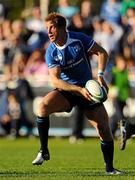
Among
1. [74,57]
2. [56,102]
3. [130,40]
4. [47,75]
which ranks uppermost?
[74,57]

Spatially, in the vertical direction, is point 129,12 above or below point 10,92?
above

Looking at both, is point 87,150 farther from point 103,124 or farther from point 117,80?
point 103,124

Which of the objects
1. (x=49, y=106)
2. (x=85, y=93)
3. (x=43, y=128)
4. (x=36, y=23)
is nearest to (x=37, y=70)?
(x=36, y=23)

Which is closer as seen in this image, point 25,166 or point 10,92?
point 25,166

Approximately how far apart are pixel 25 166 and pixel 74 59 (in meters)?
2.32

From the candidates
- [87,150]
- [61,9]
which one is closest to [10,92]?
[61,9]

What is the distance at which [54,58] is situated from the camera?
10352 millimetres

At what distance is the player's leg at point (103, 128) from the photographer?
10.3 m

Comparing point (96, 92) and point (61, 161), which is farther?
point (61, 161)

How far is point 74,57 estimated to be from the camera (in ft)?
33.8

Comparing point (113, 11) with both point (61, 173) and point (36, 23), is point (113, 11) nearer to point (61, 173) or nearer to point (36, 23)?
point (36, 23)

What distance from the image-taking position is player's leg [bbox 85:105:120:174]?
10.3 m

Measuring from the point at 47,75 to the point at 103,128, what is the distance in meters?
10.8

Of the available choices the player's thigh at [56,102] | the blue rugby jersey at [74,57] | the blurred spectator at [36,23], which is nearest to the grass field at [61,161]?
the player's thigh at [56,102]
